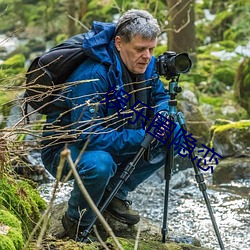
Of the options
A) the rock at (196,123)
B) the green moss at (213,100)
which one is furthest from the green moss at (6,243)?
the green moss at (213,100)

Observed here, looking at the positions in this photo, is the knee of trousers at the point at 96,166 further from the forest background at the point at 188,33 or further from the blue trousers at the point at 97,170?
the forest background at the point at 188,33

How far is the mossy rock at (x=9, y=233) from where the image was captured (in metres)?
2.28

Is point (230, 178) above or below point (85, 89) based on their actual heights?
below

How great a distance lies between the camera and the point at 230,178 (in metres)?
6.26

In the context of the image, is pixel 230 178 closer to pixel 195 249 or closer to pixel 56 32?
pixel 195 249

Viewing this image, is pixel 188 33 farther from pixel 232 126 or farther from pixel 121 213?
pixel 121 213

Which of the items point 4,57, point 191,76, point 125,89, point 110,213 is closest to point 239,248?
point 110,213

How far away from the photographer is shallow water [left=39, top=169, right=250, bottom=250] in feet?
15.1

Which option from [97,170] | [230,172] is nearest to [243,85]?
[230,172]

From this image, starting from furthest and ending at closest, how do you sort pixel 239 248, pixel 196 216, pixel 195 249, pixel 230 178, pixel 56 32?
pixel 56 32
pixel 230 178
pixel 196 216
pixel 239 248
pixel 195 249

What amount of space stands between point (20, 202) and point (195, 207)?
2.69 meters

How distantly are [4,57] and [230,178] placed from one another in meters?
8.09

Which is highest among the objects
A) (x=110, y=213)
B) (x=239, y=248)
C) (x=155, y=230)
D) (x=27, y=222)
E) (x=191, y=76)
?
(x=27, y=222)

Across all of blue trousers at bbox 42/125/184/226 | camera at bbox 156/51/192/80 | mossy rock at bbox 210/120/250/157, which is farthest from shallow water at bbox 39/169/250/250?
camera at bbox 156/51/192/80
